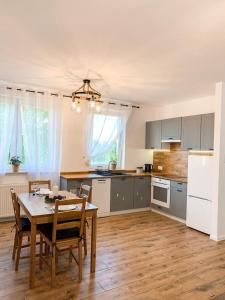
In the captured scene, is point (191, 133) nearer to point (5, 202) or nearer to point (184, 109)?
point (184, 109)

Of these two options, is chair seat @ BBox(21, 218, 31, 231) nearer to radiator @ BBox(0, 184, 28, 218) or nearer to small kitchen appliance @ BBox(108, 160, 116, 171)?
radiator @ BBox(0, 184, 28, 218)

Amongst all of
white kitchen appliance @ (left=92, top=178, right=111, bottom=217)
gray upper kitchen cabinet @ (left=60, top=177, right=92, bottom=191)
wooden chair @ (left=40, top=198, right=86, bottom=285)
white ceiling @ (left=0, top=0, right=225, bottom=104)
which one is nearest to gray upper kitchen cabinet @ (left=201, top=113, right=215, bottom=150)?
white ceiling @ (left=0, top=0, right=225, bottom=104)

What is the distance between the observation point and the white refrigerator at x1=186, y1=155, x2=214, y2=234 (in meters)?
3.97

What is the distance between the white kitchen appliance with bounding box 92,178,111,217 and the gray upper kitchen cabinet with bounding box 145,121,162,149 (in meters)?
1.52

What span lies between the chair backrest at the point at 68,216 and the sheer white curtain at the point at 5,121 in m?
2.22

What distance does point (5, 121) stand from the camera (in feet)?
14.0

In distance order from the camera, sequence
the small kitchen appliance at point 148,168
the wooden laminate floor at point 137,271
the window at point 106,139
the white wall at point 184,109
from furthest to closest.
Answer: the small kitchen appliance at point 148,168 < the window at point 106,139 < the white wall at point 184,109 < the wooden laminate floor at point 137,271

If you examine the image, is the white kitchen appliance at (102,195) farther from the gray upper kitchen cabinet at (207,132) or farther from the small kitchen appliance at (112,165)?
the gray upper kitchen cabinet at (207,132)

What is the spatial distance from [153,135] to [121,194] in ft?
5.45

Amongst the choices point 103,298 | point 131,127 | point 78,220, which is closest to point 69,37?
point 78,220

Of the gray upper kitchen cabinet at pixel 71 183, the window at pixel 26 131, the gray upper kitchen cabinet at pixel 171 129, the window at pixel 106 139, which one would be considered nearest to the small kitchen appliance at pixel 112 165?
the window at pixel 106 139

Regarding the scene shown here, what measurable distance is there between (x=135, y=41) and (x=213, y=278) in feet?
9.00

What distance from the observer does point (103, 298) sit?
225cm

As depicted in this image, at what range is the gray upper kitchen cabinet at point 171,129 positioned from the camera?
4.95 metres
